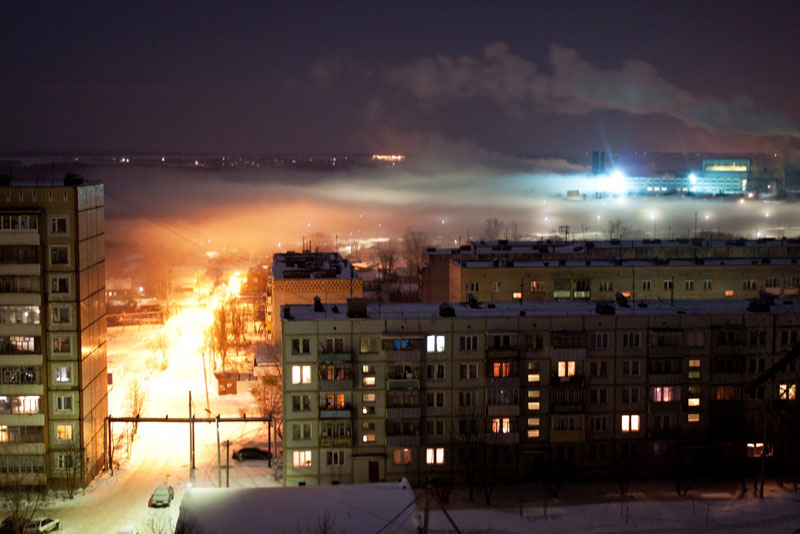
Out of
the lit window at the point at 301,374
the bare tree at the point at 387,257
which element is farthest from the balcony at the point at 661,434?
the bare tree at the point at 387,257

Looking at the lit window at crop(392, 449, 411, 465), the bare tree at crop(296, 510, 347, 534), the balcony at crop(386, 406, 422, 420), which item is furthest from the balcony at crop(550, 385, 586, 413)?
the bare tree at crop(296, 510, 347, 534)

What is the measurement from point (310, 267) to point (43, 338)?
1404 centimetres

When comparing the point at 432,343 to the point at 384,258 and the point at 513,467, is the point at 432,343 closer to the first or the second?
the point at 513,467

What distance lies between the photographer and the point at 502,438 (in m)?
16.4

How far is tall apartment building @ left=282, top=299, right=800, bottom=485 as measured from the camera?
52.5 ft

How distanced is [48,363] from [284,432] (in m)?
4.83

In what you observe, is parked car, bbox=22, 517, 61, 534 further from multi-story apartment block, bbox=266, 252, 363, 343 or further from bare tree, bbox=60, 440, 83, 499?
multi-story apartment block, bbox=266, 252, 363, 343

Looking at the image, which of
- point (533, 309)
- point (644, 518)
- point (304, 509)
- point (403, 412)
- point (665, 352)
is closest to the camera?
point (304, 509)

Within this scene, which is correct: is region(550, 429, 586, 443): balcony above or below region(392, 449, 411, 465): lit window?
above

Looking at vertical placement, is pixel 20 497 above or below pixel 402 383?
below

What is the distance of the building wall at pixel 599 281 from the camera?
1057 inches

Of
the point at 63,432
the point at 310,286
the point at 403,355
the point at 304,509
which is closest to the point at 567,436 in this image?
the point at 403,355

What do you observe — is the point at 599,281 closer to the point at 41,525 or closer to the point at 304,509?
the point at 304,509

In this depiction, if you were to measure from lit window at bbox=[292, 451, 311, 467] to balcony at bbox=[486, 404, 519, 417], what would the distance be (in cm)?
345
